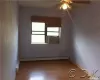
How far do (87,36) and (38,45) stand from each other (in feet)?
6.91

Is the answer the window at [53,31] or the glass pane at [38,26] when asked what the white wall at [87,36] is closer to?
the window at [53,31]

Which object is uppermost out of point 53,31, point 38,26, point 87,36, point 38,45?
point 38,26

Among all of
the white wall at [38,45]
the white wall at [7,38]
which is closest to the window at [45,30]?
the white wall at [38,45]

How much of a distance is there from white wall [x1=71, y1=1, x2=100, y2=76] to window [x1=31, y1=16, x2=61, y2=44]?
2.62 feet

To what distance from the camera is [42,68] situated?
4.88 meters

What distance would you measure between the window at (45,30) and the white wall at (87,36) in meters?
0.80

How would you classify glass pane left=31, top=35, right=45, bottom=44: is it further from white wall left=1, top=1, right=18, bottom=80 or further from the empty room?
white wall left=1, top=1, right=18, bottom=80

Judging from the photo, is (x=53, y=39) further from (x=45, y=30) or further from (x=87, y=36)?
(x=87, y=36)

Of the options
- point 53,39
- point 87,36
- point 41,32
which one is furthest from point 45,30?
point 87,36

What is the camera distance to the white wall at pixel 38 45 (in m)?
5.68

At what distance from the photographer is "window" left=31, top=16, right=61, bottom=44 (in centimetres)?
579

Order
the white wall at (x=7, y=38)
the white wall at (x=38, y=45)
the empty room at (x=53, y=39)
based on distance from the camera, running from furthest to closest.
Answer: the white wall at (x=38, y=45) < the empty room at (x=53, y=39) < the white wall at (x=7, y=38)

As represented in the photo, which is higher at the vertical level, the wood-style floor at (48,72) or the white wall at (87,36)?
the white wall at (87,36)

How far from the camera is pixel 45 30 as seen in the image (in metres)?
5.95
